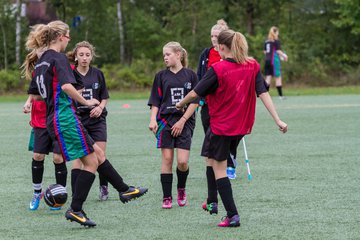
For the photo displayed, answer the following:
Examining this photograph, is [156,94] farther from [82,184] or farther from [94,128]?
[82,184]

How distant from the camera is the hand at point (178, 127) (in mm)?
8844

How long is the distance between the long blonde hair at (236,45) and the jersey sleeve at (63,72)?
1269 millimetres

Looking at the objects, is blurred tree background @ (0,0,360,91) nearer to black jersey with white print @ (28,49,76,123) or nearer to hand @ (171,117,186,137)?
hand @ (171,117,186,137)

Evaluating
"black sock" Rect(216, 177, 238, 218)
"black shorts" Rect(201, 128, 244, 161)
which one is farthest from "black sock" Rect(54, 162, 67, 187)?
"black sock" Rect(216, 177, 238, 218)

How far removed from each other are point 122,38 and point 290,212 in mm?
33975

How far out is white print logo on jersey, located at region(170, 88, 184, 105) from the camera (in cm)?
906

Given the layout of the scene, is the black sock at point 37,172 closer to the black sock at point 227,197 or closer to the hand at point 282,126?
the black sock at point 227,197

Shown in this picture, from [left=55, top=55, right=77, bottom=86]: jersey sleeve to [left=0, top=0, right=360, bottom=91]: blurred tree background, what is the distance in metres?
26.1

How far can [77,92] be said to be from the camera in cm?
759

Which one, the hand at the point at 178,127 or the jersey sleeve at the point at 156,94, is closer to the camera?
the hand at the point at 178,127

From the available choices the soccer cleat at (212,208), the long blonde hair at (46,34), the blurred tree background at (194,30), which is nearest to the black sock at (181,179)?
the soccer cleat at (212,208)

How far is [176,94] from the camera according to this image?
9.08 meters

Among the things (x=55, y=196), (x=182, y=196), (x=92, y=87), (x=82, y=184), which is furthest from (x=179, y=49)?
(x=55, y=196)

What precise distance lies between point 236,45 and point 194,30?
31733 mm
